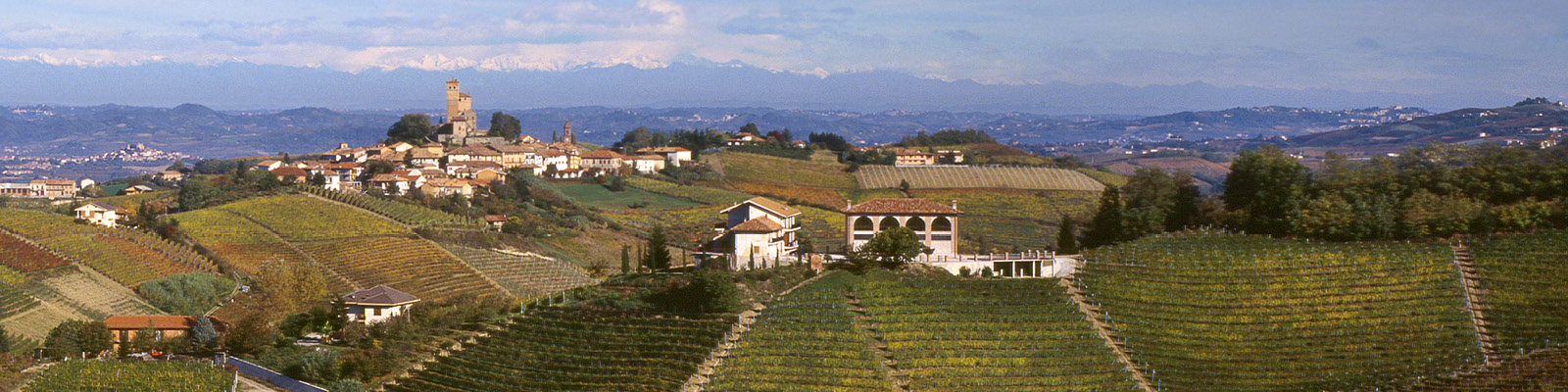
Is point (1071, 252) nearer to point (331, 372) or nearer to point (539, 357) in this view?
point (539, 357)

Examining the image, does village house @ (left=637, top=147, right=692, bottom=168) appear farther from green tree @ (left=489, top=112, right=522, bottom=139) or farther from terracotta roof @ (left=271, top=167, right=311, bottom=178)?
terracotta roof @ (left=271, top=167, right=311, bottom=178)

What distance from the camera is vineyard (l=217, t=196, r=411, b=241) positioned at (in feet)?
205

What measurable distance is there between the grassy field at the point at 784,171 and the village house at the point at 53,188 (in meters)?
43.7

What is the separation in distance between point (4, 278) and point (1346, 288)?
43.3 meters

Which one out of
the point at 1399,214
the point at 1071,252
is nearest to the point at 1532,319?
the point at 1399,214

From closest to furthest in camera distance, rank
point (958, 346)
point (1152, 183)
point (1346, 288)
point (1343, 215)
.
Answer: point (958, 346) → point (1346, 288) → point (1343, 215) → point (1152, 183)

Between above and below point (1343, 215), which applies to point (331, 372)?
below

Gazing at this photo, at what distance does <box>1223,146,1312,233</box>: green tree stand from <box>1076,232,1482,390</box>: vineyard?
73.8 inches

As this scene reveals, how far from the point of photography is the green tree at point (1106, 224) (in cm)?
4538

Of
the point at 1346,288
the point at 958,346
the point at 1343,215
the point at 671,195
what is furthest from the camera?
the point at 671,195

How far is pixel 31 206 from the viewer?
247ft

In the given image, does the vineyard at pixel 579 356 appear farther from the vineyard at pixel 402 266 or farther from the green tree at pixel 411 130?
the green tree at pixel 411 130

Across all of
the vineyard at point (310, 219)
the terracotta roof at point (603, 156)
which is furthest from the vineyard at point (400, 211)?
the terracotta roof at point (603, 156)

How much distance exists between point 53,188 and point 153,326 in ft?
189
